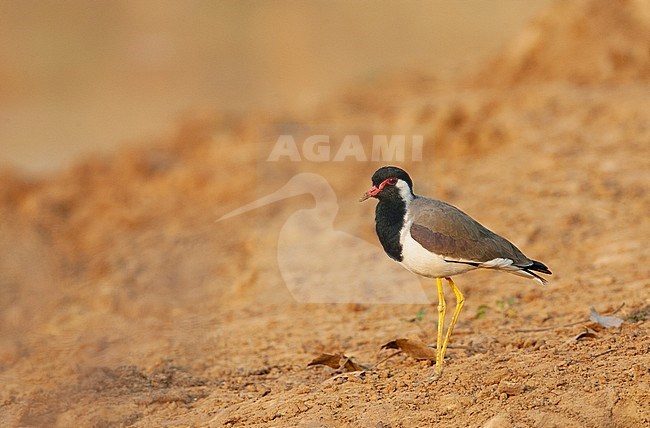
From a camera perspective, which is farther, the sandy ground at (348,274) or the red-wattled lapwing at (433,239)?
the red-wattled lapwing at (433,239)

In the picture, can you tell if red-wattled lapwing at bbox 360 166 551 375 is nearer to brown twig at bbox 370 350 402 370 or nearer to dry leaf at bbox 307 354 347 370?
brown twig at bbox 370 350 402 370

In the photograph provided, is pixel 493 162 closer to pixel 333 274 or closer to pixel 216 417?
pixel 333 274

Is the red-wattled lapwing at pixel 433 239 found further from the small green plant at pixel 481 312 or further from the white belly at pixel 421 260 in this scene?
the small green plant at pixel 481 312

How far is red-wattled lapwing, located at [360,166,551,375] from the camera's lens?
4.83 meters

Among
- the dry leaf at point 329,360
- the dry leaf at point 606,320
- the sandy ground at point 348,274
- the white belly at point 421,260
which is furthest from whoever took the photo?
the dry leaf at point 329,360

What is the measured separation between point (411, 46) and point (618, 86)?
12.6 metres

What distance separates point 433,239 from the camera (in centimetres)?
483

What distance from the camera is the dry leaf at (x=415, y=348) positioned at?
5.17 metres

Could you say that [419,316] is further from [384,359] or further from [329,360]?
[329,360]

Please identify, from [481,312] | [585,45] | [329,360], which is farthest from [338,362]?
[585,45]

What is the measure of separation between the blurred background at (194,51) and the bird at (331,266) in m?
8.36

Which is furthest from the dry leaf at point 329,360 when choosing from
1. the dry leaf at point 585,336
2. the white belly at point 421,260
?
the dry leaf at point 585,336

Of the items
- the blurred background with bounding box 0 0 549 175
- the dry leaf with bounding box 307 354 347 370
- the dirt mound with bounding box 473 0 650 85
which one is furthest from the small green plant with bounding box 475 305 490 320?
the blurred background with bounding box 0 0 549 175

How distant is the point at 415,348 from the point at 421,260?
671mm
